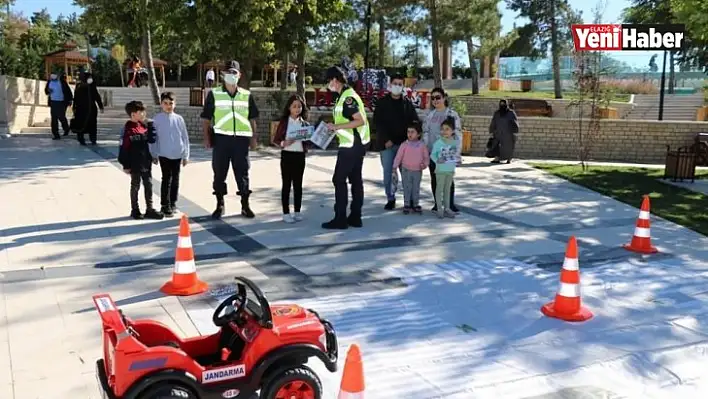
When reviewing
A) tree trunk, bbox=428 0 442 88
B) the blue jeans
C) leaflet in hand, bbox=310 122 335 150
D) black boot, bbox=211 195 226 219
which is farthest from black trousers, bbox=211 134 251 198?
tree trunk, bbox=428 0 442 88

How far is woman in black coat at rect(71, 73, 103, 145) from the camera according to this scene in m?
15.4

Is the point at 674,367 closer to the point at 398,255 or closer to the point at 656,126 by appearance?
the point at 398,255

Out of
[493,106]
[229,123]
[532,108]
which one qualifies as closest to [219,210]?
[229,123]

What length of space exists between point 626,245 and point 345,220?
3.37m

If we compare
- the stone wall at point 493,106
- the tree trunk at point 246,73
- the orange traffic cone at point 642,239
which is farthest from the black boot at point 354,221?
the stone wall at point 493,106

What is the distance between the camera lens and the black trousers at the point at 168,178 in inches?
336

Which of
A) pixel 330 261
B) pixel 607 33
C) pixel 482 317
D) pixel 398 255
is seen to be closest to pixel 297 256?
pixel 330 261

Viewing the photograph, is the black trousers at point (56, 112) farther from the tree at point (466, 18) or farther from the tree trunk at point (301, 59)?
the tree at point (466, 18)

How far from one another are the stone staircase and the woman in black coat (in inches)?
872

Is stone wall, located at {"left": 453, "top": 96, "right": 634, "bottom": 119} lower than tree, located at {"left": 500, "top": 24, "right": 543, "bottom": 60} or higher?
lower

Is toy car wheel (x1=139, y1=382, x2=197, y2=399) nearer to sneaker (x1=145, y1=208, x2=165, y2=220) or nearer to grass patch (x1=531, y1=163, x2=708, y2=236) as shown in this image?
sneaker (x1=145, y1=208, x2=165, y2=220)

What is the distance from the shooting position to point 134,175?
835 centimetres

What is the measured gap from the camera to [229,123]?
322 inches

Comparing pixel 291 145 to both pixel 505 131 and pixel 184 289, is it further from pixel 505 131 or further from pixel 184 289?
pixel 505 131
